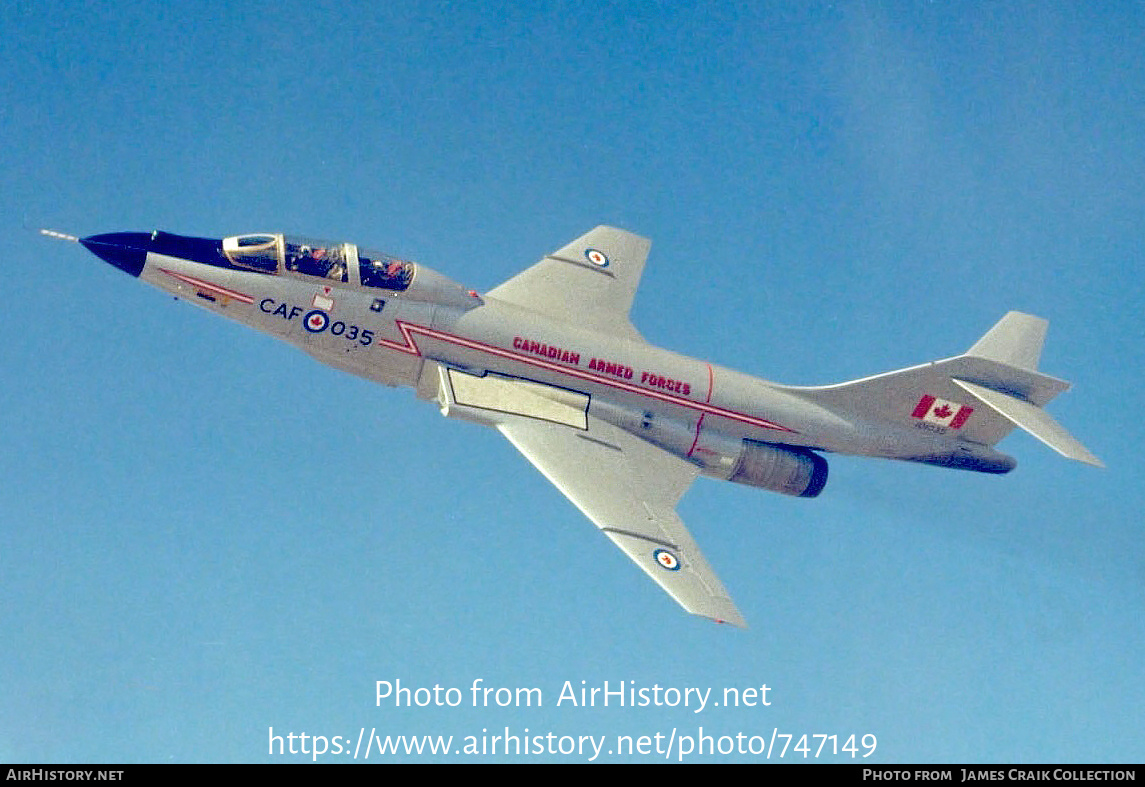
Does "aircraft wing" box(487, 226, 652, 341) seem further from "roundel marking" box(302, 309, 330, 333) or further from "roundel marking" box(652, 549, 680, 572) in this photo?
"roundel marking" box(652, 549, 680, 572)

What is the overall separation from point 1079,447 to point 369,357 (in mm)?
13933

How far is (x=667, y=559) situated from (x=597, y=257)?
8297 millimetres

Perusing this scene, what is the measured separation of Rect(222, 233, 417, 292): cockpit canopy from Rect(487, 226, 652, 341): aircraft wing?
104 inches

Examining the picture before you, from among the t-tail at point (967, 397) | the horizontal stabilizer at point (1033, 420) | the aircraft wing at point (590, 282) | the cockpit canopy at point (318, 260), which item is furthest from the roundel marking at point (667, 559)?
the horizontal stabilizer at point (1033, 420)

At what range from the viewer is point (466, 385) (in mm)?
21703

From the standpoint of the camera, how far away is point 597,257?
25734 millimetres

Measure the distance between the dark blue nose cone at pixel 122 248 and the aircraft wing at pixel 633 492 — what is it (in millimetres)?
7396

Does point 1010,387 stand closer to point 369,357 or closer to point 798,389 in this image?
point 798,389

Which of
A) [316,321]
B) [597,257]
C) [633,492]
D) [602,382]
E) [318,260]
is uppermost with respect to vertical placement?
[597,257]

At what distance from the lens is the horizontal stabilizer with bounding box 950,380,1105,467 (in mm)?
21438

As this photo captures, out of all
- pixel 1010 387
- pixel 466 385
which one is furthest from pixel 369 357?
pixel 1010 387

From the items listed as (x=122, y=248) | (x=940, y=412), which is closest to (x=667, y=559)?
(x=940, y=412)

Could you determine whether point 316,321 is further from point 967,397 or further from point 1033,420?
point 1033,420
